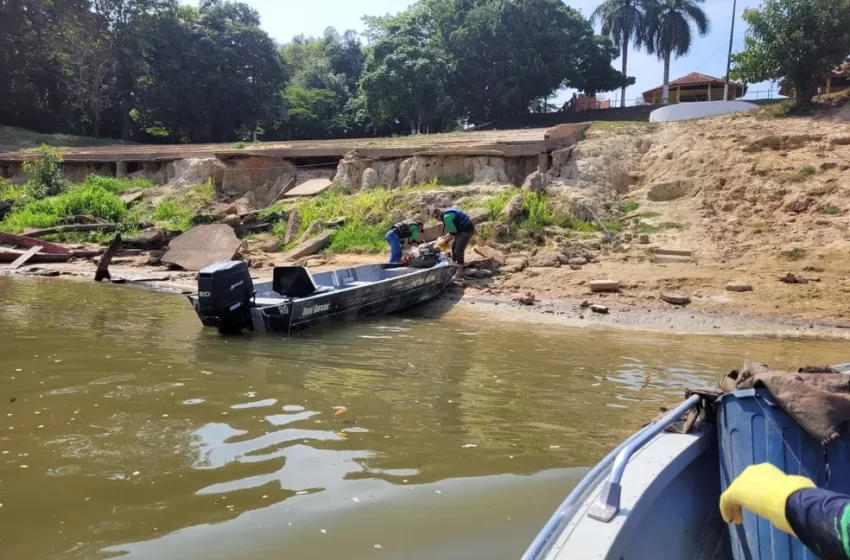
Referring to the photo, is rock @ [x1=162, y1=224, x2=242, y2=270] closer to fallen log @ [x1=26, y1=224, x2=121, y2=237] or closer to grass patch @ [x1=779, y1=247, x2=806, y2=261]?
fallen log @ [x1=26, y1=224, x2=121, y2=237]

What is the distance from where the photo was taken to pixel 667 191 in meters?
16.7

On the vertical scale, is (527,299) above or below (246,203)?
below

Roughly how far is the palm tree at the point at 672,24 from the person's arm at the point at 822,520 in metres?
43.6

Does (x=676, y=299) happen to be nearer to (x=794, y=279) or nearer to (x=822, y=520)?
(x=794, y=279)

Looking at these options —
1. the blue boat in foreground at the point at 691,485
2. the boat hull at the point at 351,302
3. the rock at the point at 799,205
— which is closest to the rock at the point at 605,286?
the boat hull at the point at 351,302

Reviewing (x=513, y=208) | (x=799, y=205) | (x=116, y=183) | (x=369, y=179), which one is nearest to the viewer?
(x=799, y=205)

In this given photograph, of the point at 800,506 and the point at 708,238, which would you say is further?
the point at 708,238

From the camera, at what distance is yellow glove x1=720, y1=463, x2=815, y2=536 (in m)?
1.87

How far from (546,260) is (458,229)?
213cm

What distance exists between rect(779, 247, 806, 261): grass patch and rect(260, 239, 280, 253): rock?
1199cm

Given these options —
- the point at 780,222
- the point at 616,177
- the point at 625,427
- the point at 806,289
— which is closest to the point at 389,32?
the point at 616,177

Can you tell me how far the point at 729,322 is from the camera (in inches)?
400

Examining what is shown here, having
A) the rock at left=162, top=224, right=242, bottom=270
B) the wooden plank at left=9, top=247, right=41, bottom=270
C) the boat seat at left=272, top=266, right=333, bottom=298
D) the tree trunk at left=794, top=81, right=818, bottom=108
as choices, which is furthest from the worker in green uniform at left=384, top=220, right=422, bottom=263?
the tree trunk at left=794, top=81, right=818, bottom=108

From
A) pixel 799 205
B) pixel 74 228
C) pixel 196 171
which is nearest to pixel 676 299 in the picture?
pixel 799 205
